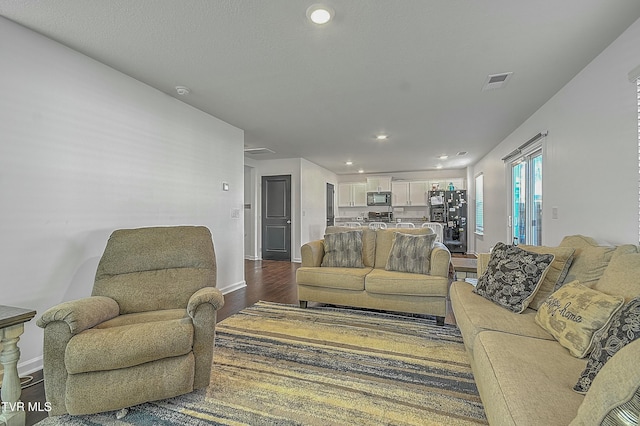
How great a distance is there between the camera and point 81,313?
5.22 ft

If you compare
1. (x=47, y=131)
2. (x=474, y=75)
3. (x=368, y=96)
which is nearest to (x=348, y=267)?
(x=368, y=96)

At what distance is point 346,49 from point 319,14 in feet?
1.52

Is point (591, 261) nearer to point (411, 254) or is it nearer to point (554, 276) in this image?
point (554, 276)

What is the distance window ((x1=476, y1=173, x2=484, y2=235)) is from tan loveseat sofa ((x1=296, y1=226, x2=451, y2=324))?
3.95 metres

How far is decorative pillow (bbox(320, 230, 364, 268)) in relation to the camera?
3463mm

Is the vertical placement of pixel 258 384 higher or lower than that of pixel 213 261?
lower

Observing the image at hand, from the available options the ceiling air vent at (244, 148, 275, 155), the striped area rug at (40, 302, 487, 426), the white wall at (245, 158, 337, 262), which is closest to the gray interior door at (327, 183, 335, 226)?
the white wall at (245, 158, 337, 262)

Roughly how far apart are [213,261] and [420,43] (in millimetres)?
2353

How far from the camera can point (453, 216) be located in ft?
24.7

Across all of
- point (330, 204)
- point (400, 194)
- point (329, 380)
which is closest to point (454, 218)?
→ point (400, 194)

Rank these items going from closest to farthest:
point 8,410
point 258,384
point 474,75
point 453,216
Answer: point 8,410
point 258,384
point 474,75
point 453,216

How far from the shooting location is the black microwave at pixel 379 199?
8398mm

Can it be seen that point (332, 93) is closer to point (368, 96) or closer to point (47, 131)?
point (368, 96)

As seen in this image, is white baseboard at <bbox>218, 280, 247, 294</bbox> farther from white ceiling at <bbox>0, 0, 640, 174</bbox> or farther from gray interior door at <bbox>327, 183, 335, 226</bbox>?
gray interior door at <bbox>327, 183, 335, 226</bbox>
